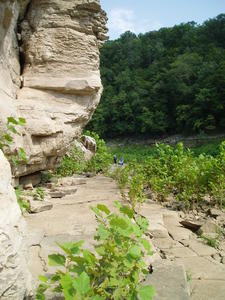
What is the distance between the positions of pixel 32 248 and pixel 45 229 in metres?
0.73

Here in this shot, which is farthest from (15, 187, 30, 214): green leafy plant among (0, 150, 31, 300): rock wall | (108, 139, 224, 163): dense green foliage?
(108, 139, 224, 163): dense green foliage

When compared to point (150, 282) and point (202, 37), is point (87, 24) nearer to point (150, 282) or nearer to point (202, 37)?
point (150, 282)

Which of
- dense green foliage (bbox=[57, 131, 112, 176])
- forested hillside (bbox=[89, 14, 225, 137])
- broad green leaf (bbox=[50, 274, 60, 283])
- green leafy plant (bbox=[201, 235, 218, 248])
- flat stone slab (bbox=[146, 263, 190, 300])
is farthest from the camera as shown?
forested hillside (bbox=[89, 14, 225, 137])

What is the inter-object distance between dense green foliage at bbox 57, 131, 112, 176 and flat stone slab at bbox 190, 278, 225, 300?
208 inches

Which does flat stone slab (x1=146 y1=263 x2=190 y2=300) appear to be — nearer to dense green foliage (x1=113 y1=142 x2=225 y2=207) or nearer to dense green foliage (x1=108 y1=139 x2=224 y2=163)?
dense green foliage (x1=113 y1=142 x2=225 y2=207)

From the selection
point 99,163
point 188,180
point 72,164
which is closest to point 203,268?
point 188,180

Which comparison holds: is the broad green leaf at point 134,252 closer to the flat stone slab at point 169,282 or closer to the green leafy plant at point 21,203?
the flat stone slab at point 169,282

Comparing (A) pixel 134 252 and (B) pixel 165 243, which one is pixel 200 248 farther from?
(A) pixel 134 252

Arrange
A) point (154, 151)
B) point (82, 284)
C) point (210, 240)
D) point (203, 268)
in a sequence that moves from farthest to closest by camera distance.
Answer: point (154, 151) → point (210, 240) → point (203, 268) → point (82, 284)

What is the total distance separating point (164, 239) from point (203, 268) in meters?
0.79

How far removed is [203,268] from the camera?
2865 millimetres

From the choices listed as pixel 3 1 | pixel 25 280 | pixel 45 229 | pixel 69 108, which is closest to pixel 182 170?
pixel 69 108

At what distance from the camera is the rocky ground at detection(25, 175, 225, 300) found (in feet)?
7.29

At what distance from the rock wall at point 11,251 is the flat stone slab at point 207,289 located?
1.49m
